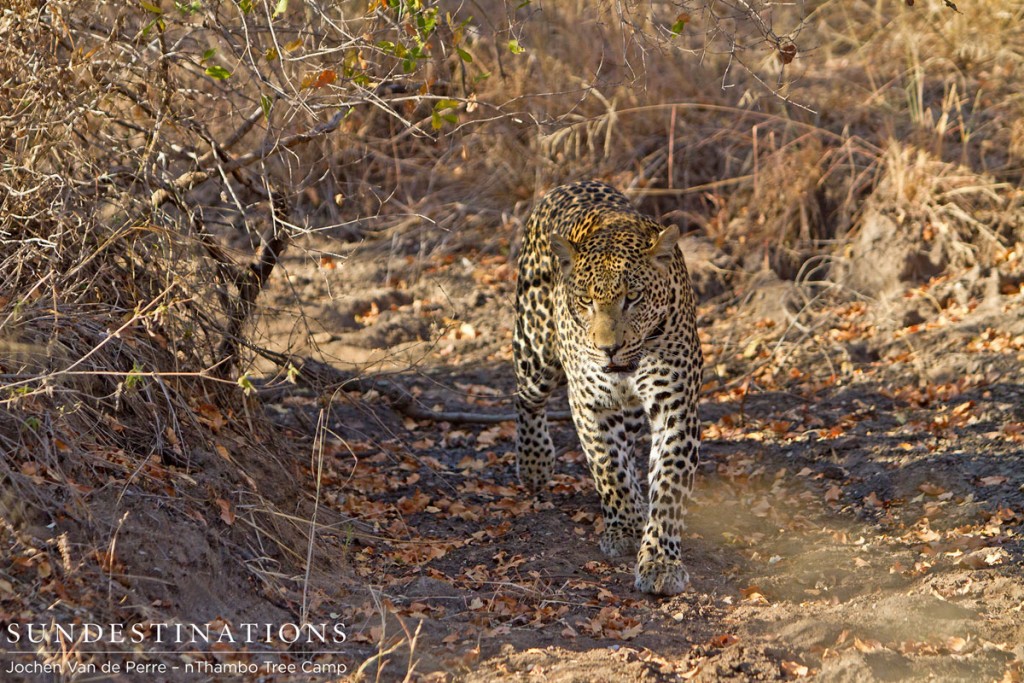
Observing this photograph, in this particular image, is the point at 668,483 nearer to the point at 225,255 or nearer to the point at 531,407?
the point at 531,407

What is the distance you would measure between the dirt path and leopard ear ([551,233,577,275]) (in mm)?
1200

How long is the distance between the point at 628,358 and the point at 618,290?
0.36m

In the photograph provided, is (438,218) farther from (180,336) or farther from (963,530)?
(963,530)

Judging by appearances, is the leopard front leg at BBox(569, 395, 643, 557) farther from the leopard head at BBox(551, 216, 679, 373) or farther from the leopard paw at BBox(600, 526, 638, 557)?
the leopard head at BBox(551, 216, 679, 373)

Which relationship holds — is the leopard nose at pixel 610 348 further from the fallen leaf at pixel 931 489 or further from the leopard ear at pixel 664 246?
the fallen leaf at pixel 931 489

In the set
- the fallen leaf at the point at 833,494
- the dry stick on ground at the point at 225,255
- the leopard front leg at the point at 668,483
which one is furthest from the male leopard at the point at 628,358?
the dry stick on ground at the point at 225,255

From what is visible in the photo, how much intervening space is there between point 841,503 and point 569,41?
6.61 m

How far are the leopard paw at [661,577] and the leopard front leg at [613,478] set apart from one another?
525 mm

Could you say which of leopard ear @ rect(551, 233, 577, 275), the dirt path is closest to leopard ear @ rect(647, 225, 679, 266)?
leopard ear @ rect(551, 233, 577, 275)

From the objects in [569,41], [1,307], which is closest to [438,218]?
[569,41]

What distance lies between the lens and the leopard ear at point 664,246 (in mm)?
6336

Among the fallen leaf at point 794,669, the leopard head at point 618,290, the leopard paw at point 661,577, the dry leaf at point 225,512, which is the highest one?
the leopard head at point 618,290

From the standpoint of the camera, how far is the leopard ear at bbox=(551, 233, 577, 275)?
21.8 ft

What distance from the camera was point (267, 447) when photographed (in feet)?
22.8
